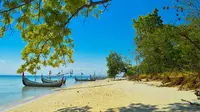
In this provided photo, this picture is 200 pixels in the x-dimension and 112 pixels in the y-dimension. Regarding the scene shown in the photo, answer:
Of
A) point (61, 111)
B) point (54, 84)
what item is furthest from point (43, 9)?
point (54, 84)

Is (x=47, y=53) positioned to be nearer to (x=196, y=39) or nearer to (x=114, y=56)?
(x=196, y=39)

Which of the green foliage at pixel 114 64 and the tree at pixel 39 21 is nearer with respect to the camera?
the tree at pixel 39 21

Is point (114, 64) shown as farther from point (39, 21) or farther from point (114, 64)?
point (39, 21)

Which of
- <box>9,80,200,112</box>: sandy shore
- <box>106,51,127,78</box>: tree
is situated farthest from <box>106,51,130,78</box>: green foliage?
<box>9,80,200,112</box>: sandy shore

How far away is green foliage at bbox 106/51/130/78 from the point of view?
208 ft

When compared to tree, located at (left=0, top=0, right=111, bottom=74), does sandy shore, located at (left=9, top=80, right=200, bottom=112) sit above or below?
below

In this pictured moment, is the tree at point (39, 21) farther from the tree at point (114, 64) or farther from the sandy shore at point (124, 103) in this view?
the tree at point (114, 64)

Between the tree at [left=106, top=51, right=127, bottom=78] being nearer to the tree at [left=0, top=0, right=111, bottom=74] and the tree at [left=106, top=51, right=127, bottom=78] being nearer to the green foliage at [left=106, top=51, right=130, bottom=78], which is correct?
the green foliage at [left=106, top=51, right=130, bottom=78]

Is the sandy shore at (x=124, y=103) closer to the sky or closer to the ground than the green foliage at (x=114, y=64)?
closer to the ground

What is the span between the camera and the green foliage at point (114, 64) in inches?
2495

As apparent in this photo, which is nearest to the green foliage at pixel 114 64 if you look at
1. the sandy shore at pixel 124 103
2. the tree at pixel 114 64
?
the tree at pixel 114 64

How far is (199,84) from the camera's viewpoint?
46.4 ft

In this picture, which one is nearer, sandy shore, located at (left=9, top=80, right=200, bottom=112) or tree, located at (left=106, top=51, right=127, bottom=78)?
sandy shore, located at (left=9, top=80, right=200, bottom=112)

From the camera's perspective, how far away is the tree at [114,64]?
2495 inches
